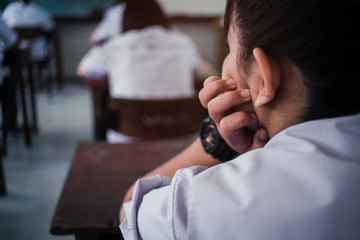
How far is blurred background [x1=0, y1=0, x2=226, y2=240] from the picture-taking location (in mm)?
1854

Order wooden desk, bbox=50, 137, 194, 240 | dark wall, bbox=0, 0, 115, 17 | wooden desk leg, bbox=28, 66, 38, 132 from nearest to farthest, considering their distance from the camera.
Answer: wooden desk, bbox=50, 137, 194, 240 → wooden desk leg, bbox=28, 66, 38, 132 → dark wall, bbox=0, 0, 115, 17

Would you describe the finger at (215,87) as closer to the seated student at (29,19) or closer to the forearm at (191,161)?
the forearm at (191,161)

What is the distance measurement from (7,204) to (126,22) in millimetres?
1232

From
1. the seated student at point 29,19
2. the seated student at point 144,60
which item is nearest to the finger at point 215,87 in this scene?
the seated student at point 29,19

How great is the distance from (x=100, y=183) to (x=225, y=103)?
1.30ft

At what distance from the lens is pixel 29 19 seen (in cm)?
241

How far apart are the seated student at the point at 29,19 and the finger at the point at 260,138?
1.75ft

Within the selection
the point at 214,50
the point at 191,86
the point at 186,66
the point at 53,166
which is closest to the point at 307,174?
the point at 186,66

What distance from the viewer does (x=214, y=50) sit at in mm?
5891

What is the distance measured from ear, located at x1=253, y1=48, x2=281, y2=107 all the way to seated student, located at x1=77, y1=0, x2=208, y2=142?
52.5 inches

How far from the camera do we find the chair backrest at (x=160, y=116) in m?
1.37

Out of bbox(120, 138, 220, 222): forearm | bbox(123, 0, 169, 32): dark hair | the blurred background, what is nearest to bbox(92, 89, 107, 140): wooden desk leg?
the blurred background

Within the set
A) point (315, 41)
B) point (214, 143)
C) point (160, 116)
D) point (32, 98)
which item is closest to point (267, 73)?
point (315, 41)

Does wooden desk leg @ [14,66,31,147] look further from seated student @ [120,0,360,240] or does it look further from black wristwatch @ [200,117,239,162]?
seated student @ [120,0,360,240]
